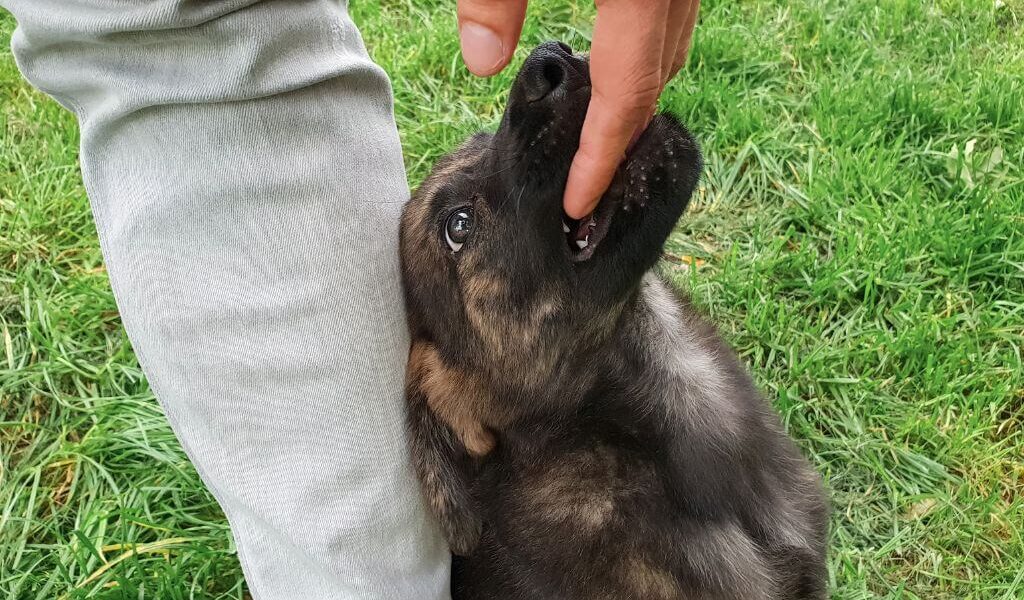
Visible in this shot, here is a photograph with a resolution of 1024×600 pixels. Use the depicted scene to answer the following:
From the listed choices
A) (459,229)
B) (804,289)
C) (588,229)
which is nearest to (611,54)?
(588,229)

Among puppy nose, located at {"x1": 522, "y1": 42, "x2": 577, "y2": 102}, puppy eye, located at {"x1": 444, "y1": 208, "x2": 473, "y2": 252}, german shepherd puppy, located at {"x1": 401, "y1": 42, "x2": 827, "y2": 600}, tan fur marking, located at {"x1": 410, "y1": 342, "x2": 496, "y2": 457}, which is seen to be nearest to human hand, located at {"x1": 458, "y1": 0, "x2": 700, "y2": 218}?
puppy nose, located at {"x1": 522, "y1": 42, "x2": 577, "y2": 102}

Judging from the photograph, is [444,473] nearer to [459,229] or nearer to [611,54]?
[459,229]

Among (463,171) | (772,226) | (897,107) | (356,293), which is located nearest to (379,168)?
(463,171)

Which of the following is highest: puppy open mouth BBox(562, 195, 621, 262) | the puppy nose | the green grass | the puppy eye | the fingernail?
the fingernail

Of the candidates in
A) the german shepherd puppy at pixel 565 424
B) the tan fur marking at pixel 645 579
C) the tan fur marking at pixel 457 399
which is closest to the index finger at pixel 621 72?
the german shepherd puppy at pixel 565 424

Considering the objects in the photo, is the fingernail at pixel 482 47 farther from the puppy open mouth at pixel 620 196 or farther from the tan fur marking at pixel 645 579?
the tan fur marking at pixel 645 579

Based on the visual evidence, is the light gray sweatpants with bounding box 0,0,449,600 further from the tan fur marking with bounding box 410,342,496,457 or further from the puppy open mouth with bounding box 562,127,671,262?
the puppy open mouth with bounding box 562,127,671,262
